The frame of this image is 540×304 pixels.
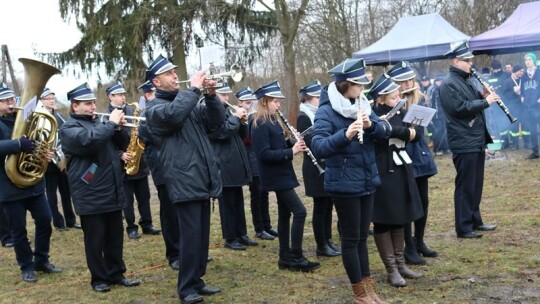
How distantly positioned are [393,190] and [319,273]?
1.27m

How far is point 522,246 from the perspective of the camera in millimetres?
7023

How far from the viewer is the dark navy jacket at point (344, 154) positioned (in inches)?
202

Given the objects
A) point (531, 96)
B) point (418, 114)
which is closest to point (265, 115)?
point (418, 114)

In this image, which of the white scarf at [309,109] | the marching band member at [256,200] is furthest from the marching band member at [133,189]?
the white scarf at [309,109]

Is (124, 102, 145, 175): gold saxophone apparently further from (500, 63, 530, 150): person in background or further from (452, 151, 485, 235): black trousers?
(500, 63, 530, 150): person in background

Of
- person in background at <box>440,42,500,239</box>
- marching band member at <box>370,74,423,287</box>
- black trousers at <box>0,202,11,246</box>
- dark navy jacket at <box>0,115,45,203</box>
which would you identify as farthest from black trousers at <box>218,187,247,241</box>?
black trousers at <box>0,202,11,246</box>

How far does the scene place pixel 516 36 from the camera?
15.2 metres

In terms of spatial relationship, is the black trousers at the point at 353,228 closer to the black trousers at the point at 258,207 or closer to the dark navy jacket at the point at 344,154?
the dark navy jacket at the point at 344,154

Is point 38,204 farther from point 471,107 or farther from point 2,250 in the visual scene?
point 471,107

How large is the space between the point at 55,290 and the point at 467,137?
4874 millimetres

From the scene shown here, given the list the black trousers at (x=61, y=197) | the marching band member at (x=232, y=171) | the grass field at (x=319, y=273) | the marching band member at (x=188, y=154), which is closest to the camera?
the marching band member at (x=188, y=154)

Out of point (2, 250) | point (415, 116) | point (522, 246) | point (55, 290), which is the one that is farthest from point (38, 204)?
point (522, 246)

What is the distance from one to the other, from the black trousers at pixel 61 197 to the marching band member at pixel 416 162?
589cm

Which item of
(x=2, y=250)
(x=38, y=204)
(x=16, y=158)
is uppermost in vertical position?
(x=16, y=158)
